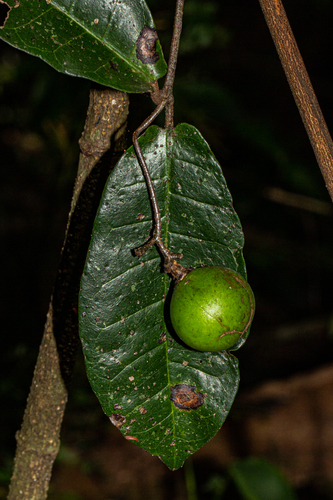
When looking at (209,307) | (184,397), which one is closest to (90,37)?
(209,307)

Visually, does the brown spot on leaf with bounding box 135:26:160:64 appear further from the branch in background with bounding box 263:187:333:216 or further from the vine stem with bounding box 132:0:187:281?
the branch in background with bounding box 263:187:333:216

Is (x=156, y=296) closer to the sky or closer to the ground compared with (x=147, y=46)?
closer to the ground

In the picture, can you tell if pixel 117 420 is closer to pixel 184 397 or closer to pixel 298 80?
pixel 184 397

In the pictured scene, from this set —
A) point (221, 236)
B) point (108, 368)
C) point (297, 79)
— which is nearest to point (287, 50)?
point (297, 79)

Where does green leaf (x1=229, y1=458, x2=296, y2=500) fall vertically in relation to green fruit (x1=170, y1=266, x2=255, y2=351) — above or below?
below

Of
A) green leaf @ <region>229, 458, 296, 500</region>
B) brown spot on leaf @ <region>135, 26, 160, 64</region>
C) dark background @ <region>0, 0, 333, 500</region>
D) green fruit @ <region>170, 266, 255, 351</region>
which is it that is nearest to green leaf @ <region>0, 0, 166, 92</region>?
brown spot on leaf @ <region>135, 26, 160, 64</region>
